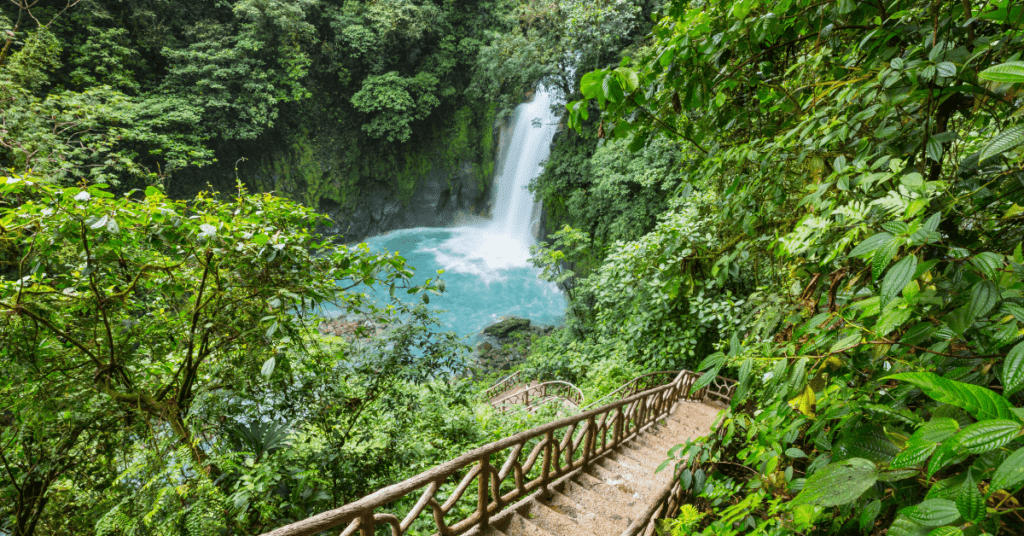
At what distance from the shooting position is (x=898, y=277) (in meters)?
0.89

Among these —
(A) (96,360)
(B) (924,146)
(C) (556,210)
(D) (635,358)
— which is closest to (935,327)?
(B) (924,146)

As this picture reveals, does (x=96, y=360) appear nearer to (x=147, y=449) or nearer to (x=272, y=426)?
(x=147, y=449)

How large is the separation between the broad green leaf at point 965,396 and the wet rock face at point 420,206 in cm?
2196

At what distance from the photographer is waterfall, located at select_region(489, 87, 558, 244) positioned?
63.0 ft

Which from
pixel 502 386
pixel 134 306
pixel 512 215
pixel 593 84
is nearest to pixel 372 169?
pixel 512 215

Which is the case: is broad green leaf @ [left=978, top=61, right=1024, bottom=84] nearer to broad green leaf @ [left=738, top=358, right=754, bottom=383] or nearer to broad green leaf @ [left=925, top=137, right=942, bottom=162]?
broad green leaf @ [left=925, top=137, right=942, bottom=162]

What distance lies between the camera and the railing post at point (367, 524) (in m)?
2.10

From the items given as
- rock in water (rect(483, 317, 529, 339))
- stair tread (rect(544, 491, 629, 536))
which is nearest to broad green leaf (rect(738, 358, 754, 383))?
stair tread (rect(544, 491, 629, 536))

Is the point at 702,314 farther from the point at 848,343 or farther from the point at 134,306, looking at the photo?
the point at 134,306

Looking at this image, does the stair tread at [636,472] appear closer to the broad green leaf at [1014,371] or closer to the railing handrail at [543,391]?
the railing handrail at [543,391]

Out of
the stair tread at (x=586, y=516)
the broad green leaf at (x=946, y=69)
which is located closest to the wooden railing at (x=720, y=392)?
the stair tread at (x=586, y=516)

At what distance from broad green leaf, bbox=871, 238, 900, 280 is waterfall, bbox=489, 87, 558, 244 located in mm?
18200

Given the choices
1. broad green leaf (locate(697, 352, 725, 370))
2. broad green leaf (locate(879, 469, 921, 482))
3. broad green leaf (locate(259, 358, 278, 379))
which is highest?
broad green leaf (locate(697, 352, 725, 370))

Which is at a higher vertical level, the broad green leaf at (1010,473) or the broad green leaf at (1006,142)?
the broad green leaf at (1006,142)
